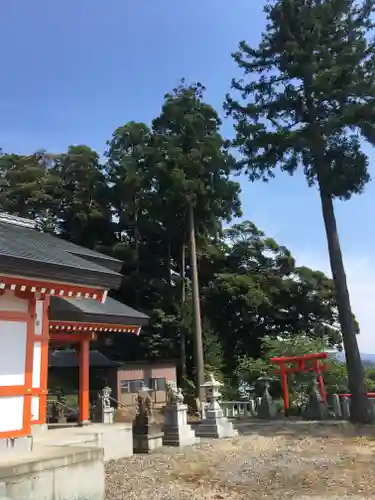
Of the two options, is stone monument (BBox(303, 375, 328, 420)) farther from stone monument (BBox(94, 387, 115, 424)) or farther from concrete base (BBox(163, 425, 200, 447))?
stone monument (BBox(94, 387, 115, 424))

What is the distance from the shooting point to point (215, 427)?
521 inches

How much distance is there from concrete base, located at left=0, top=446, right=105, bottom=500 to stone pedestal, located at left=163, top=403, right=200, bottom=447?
18.5 ft

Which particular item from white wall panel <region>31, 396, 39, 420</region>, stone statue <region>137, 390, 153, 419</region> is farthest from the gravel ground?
white wall panel <region>31, 396, 39, 420</region>

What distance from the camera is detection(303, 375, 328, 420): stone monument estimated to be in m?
15.8

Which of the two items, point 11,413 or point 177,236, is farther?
point 177,236

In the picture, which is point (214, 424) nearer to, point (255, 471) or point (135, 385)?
point (255, 471)

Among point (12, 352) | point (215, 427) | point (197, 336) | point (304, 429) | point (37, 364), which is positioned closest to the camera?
point (12, 352)

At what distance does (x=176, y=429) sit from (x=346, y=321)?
6712 mm

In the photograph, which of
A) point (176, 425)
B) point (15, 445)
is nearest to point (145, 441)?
point (176, 425)

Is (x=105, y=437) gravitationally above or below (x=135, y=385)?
below

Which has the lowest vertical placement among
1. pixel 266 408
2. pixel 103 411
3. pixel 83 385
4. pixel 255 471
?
pixel 255 471

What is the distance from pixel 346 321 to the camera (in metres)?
15.1

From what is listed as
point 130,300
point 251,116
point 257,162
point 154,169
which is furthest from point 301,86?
point 130,300

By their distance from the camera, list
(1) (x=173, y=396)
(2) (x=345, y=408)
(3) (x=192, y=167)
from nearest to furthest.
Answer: (1) (x=173, y=396), (2) (x=345, y=408), (3) (x=192, y=167)
